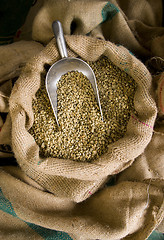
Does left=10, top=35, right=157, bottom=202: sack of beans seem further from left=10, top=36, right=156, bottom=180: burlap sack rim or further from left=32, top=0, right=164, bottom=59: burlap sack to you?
left=32, top=0, right=164, bottom=59: burlap sack

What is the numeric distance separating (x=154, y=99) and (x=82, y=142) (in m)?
0.41

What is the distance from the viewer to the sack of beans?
1069 mm

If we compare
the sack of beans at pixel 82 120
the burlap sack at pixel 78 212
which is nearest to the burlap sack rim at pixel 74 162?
the sack of beans at pixel 82 120

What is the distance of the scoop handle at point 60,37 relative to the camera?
104 cm

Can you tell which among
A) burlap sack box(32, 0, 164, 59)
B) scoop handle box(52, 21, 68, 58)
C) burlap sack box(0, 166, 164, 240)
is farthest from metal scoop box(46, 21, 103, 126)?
burlap sack box(0, 166, 164, 240)

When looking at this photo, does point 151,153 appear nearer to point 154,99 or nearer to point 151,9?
point 154,99

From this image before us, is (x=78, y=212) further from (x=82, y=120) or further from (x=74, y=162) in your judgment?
(x=82, y=120)

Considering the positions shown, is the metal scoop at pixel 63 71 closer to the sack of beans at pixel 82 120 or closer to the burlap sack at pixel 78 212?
the sack of beans at pixel 82 120

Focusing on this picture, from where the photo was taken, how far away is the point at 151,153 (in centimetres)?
119

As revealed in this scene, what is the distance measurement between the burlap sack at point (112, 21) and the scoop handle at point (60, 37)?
0.18 m

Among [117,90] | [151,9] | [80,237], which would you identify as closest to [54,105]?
[117,90]

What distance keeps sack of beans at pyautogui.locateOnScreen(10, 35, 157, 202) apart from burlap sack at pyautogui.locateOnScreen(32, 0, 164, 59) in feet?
0.52

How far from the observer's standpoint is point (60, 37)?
1.05 meters

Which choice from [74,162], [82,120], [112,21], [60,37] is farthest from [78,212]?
[112,21]
